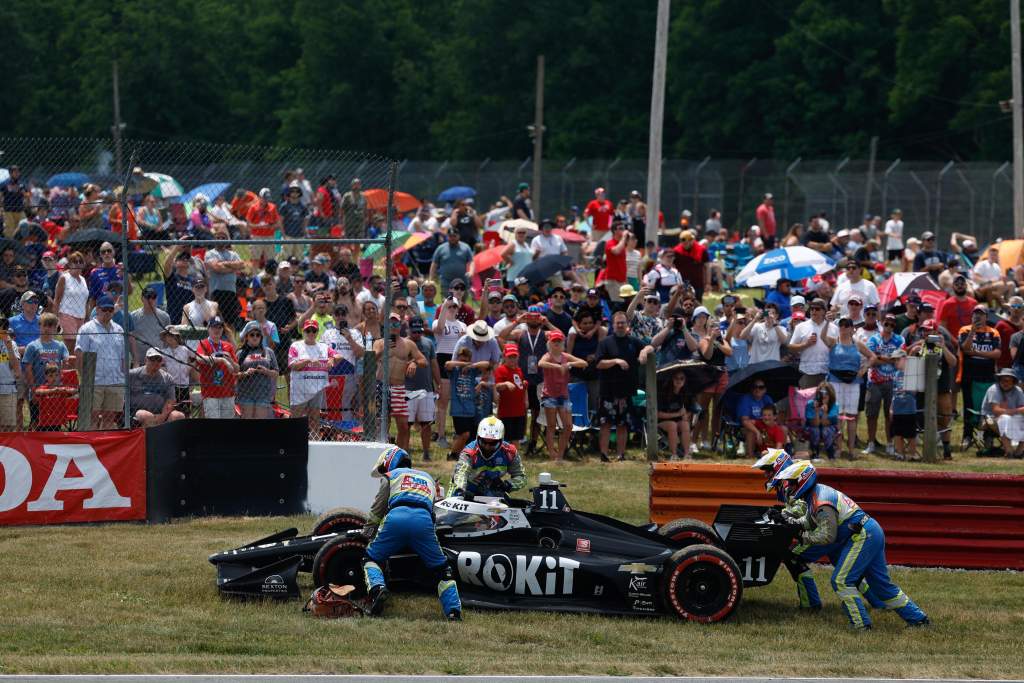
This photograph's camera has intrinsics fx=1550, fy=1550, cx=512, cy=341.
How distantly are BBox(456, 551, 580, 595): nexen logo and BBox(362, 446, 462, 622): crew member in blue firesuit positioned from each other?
0.87 feet

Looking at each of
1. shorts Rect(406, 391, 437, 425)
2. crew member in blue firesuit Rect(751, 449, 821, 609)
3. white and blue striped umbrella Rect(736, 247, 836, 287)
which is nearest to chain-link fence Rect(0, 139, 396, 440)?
shorts Rect(406, 391, 437, 425)

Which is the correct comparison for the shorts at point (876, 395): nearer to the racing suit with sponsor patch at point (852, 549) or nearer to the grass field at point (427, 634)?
the grass field at point (427, 634)

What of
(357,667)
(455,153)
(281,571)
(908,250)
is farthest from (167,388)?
(455,153)

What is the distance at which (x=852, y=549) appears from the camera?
12.3 meters

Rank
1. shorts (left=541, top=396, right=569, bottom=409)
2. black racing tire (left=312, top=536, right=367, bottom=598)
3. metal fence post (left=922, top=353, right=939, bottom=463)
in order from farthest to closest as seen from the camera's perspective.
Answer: metal fence post (left=922, top=353, right=939, bottom=463) → shorts (left=541, top=396, right=569, bottom=409) → black racing tire (left=312, top=536, right=367, bottom=598)

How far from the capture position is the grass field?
424 inches

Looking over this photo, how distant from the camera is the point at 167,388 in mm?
16391

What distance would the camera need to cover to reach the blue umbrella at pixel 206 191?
2448cm

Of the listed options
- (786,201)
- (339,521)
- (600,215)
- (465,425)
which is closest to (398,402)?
(465,425)

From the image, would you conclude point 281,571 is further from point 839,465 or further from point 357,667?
point 839,465

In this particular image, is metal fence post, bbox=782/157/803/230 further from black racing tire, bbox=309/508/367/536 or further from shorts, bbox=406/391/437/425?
black racing tire, bbox=309/508/367/536

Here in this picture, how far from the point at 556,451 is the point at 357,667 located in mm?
8070

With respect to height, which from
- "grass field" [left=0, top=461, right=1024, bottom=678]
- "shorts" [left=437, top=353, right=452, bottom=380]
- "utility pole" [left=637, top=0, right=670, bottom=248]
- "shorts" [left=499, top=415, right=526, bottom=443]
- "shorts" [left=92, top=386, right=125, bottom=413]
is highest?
"utility pole" [left=637, top=0, right=670, bottom=248]

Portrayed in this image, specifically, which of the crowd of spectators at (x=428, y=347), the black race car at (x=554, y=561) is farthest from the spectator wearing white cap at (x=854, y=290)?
the black race car at (x=554, y=561)
